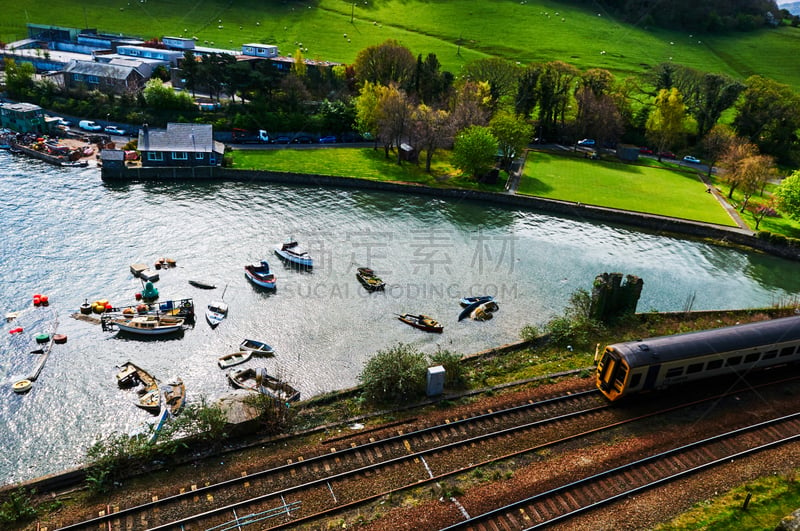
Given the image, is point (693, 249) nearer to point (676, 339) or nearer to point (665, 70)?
point (676, 339)

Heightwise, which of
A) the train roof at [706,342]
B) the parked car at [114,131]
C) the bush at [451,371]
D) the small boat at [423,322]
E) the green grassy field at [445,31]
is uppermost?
the green grassy field at [445,31]

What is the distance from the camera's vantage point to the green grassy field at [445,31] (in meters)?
155

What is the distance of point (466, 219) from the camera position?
76.6 metres

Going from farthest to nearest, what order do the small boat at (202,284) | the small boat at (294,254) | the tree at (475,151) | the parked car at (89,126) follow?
1. the parked car at (89,126)
2. the tree at (475,151)
3. the small boat at (294,254)
4. the small boat at (202,284)

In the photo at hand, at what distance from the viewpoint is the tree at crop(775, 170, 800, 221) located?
242ft

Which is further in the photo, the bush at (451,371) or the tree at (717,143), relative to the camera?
the tree at (717,143)

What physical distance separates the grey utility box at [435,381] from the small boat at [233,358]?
15.4 meters

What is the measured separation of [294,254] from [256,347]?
1623 centimetres

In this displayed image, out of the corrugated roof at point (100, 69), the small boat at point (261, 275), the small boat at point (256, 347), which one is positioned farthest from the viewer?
the corrugated roof at point (100, 69)

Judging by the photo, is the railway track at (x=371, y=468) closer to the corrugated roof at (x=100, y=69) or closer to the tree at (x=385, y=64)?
the tree at (x=385, y=64)

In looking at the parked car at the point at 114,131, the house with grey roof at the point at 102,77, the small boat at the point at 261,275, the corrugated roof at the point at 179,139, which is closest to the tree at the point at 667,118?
the corrugated roof at the point at 179,139

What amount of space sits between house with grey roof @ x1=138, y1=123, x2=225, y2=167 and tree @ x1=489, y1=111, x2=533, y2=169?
46771 mm

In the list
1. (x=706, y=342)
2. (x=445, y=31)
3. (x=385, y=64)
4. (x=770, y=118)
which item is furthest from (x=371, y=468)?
(x=445, y=31)

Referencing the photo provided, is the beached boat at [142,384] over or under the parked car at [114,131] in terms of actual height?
under
